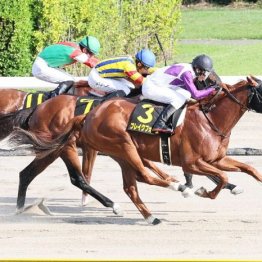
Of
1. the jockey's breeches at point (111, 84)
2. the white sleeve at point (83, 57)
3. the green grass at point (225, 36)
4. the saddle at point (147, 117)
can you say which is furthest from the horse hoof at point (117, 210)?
the green grass at point (225, 36)

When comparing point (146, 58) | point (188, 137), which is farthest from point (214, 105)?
point (146, 58)

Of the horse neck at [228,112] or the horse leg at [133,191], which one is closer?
the horse leg at [133,191]

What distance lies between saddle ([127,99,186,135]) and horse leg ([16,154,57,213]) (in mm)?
1001

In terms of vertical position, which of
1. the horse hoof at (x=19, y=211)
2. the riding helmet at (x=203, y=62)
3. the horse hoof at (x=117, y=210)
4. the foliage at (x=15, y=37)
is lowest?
the foliage at (x=15, y=37)

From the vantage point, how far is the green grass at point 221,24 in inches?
1265

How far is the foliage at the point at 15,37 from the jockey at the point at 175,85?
8764mm

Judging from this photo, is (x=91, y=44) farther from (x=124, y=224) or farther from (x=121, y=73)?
(x=124, y=224)

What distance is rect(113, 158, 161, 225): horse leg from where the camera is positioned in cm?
935

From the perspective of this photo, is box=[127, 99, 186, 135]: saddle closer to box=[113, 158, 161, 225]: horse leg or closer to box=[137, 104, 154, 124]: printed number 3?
box=[137, 104, 154, 124]: printed number 3

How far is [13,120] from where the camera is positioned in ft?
35.5

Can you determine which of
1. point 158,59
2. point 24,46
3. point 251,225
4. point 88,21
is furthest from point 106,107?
point 158,59

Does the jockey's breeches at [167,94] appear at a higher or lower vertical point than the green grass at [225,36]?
higher

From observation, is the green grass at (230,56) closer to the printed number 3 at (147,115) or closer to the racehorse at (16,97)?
the racehorse at (16,97)

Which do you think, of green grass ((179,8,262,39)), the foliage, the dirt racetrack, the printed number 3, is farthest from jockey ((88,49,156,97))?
green grass ((179,8,262,39))
